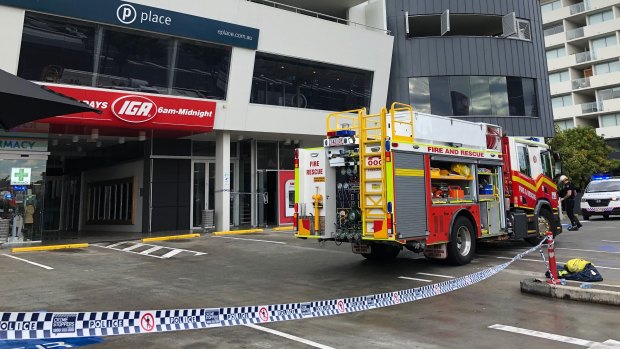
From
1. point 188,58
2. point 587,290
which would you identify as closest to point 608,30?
point 188,58

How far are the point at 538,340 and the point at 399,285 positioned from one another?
3394 mm

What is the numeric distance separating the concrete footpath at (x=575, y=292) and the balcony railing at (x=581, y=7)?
56.2 metres

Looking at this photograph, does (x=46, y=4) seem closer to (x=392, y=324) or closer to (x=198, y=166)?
(x=198, y=166)

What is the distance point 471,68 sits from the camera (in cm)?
2552

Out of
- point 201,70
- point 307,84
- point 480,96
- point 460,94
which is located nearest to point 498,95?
point 480,96

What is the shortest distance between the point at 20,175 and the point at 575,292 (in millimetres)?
16798

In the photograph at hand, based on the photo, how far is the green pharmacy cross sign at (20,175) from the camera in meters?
15.7

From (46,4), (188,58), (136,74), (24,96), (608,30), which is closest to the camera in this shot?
(24,96)

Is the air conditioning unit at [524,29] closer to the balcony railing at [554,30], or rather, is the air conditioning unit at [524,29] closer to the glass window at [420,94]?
the glass window at [420,94]

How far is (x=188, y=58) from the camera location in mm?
17609

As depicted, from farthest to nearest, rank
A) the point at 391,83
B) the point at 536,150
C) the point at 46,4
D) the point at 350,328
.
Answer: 1. the point at 391,83
2. the point at 46,4
3. the point at 536,150
4. the point at 350,328

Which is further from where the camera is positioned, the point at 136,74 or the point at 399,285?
the point at 136,74

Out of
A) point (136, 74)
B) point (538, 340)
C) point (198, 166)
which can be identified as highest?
point (136, 74)

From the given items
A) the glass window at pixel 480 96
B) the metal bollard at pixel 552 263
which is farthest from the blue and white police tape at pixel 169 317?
the glass window at pixel 480 96
